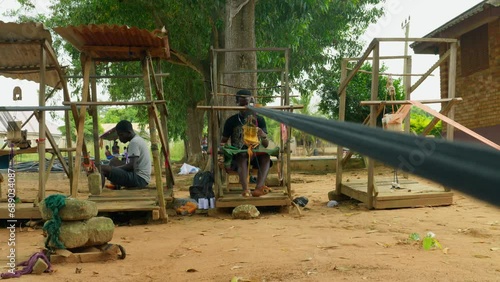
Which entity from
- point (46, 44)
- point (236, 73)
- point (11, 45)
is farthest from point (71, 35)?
point (236, 73)

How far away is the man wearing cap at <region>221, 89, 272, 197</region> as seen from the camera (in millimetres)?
6355

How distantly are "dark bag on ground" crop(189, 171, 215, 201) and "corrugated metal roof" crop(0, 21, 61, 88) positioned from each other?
2414 millimetres

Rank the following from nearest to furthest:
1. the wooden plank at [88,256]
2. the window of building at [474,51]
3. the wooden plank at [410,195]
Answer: the wooden plank at [88,256] < the wooden plank at [410,195] < the window of building at [474,51]

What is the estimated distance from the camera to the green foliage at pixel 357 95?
13.8m

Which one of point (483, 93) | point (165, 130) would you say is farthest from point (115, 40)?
point (483, 93)

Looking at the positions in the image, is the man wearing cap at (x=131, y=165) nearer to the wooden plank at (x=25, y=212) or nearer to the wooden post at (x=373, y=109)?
the wooden plank at (x=25, y=212)

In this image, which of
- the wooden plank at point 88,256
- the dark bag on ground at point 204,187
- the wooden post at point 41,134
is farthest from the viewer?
the dark bag on ground at point 204,187

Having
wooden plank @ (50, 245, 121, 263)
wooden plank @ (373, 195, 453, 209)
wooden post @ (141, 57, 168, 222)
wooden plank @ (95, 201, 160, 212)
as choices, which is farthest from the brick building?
wooden plank @ (50, 245, 121, 263)

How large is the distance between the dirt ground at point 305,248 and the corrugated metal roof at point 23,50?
2085mm

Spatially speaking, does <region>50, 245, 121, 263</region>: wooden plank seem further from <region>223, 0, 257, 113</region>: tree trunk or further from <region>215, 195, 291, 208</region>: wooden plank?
<region>223, 0, 257, 113</region>: tree trunk

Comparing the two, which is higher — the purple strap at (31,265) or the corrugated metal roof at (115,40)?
the corrugated metal roof at (115,40)

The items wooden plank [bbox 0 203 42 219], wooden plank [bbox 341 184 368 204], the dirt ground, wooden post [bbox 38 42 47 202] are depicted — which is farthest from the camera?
wooden plank [bbox 341 184 368 204]

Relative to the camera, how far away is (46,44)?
5.44 metres

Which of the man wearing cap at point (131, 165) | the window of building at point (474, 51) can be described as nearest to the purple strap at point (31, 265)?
the man wearing cap at point (131, 165)
